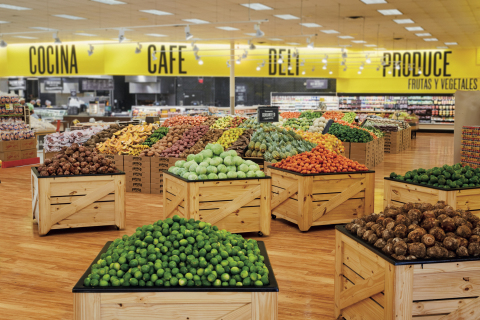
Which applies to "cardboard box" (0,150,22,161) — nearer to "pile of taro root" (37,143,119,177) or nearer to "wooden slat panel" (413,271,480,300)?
"pile of taro root" (37,143,119,177)

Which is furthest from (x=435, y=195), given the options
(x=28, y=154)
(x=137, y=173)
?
(x=28, y=154)

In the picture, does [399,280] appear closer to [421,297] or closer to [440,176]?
[421,297]

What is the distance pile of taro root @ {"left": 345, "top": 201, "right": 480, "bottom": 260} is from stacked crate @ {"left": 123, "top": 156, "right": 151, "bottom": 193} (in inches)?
205

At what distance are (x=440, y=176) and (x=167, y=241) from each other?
3.12 meters

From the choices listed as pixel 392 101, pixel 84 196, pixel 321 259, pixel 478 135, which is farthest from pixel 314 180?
pixel 392 101

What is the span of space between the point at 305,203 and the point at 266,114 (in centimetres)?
319

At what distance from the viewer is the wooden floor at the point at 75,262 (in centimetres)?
352

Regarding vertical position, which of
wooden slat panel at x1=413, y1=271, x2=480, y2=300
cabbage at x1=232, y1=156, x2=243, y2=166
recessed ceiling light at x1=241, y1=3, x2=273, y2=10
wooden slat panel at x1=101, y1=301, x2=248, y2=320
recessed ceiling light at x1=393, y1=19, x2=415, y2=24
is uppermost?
recessed ceiling light at x1=393, y1=19, x2=415, y2=24

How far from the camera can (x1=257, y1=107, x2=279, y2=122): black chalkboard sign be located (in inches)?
329

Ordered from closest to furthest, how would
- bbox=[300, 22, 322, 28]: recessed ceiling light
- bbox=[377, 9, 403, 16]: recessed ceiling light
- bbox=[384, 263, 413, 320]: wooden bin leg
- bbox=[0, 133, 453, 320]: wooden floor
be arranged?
bbox=[384, 263, 413, 320]: wooden bin leg, bbox=[0, 133, 453, 320]: wooden floor, bbox=[377, 9, 403, 16]: recessed ceiling light, bbox=[300, 22, 322, 28]: recessed ceiling light

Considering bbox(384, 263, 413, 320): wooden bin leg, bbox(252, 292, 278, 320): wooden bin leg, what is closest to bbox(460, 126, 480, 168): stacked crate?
bbox(384, 263, 413, 320): wooden bin leg

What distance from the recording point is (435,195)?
4723 mm

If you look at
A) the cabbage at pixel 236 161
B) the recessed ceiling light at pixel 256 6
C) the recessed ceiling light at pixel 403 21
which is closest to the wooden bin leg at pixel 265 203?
the cabbage at pixel 236 161

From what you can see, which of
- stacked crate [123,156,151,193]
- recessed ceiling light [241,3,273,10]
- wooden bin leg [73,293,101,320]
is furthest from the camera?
recessed ceiling light [241,3,273,10]
